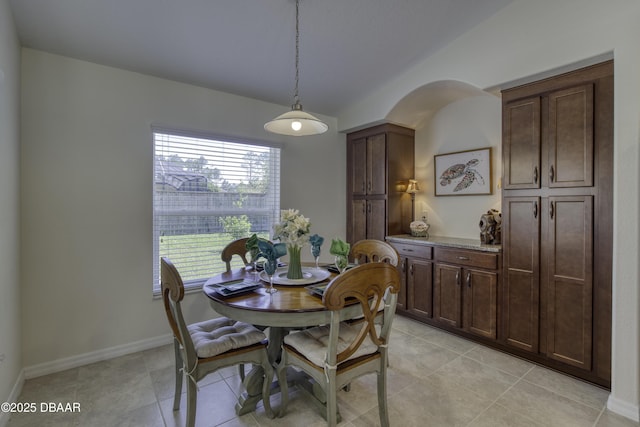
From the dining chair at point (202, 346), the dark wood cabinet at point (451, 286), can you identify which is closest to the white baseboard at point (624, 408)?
the dark wood cabinet at point (451, 286)

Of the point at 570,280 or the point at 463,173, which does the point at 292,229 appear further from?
the point at 463,173

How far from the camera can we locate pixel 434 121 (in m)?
3.88

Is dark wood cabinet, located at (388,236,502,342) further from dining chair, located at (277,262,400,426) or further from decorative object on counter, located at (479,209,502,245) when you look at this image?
dining chair, located at (277,262,400,426)

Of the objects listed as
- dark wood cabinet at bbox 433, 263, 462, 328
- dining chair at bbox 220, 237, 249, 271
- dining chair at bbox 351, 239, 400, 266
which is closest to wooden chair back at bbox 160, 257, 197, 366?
dining chair at bbox 220, 237, 249, 271

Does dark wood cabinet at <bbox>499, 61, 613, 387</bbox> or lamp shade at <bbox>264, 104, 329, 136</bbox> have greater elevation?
lamp shade at <bbox>264, 104, 329, 136</bbox>

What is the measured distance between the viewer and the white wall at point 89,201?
2387 mm

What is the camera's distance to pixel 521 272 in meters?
2.66

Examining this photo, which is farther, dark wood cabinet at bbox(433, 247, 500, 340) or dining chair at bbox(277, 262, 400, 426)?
dark wood cabinet at bbox(433, 247, 500, 340)

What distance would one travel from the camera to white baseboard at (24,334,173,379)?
7.84ft

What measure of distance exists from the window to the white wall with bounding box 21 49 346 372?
132 mm

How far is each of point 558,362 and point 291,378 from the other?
2111 mm

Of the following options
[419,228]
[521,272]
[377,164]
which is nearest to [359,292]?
[521,272]

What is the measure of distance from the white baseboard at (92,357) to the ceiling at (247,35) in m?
2.44

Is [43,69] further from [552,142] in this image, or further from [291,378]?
[552,142]
